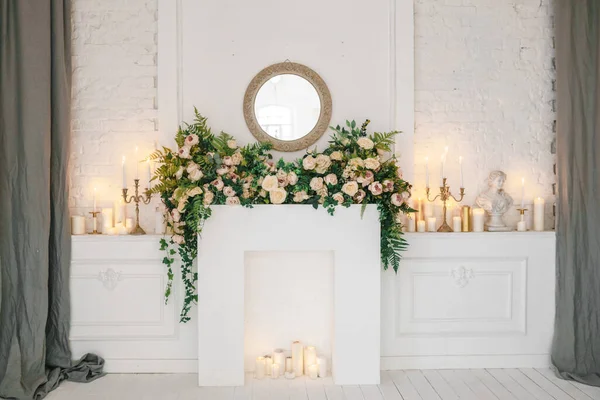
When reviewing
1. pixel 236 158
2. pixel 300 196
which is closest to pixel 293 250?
pixel 300 196

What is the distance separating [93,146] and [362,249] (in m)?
1.84

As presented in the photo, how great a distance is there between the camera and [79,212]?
3607 millimetres

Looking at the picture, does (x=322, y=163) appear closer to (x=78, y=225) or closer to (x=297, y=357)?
(x=297, y=357)

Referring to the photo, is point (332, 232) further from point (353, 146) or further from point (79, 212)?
point (79, 212)

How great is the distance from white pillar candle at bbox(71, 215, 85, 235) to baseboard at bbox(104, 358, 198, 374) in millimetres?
813

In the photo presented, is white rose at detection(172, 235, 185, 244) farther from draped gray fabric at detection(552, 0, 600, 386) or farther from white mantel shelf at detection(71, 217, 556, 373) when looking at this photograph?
draped gray fabric at detection(552, 0, 600, 386)

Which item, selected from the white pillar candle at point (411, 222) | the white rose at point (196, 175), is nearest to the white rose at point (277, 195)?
the white rose at point (196, 175)

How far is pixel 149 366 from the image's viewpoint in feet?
11.4

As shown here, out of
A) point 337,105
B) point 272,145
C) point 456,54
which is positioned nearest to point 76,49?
point 272,145

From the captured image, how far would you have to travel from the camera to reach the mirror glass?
140 inches

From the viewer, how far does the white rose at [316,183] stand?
3178 millimetres

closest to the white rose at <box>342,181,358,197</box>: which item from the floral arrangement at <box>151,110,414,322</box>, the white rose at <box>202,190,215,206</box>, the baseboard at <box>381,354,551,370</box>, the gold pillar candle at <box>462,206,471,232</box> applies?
the floral arrangement at <box>151,110,414,322</box>

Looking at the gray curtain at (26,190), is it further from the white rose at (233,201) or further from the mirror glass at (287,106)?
the mirror glass at (287,106)

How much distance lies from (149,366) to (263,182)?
1.38 metres
